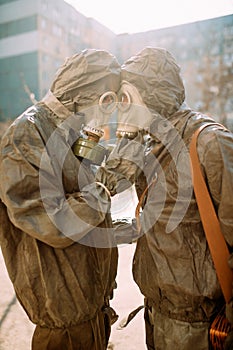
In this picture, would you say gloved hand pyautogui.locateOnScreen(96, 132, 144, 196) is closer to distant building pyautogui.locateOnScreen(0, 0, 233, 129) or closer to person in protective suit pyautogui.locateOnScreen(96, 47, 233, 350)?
person in protective suit pyautogui.locateOnScreen(96, 47, 233, 350)

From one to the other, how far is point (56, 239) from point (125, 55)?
5489 mm

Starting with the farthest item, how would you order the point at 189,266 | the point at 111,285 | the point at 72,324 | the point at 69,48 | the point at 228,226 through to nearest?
the point at 69,48
the point at 111,285
the point at 72,324
the point at 189,266
the point at 228,226

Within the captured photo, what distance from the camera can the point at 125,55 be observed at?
6152 mm

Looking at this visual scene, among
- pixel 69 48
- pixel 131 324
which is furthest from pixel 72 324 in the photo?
pixel 69 48

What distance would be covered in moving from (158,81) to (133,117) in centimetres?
18

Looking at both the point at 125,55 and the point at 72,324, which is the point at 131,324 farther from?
the point at 125,55

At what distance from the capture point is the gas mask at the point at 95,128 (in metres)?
1.37

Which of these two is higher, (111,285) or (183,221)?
(183,221)

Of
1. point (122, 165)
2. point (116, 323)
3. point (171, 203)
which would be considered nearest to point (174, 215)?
point (171, 203)

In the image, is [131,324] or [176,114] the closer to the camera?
[176,114]

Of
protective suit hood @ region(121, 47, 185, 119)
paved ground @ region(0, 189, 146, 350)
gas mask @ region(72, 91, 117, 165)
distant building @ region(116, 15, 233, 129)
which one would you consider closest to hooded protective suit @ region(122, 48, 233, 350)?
protective suit hood @ region(121, 47, 185, 119)

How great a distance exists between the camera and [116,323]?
101 inches

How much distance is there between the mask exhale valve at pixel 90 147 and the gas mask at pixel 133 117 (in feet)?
0.33

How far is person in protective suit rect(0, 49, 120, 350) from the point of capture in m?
1.21
